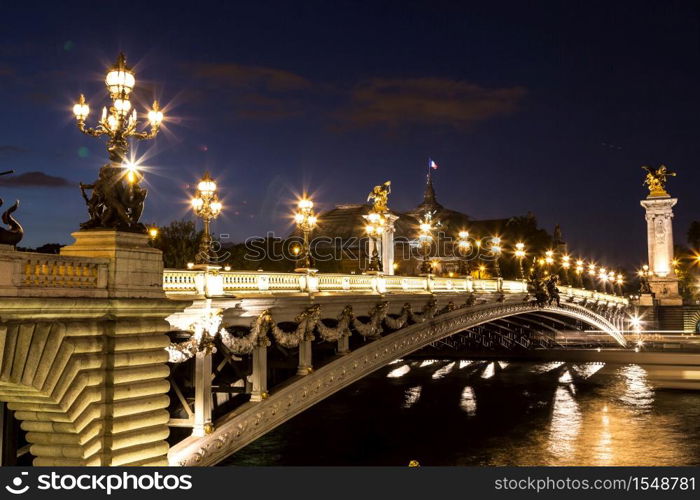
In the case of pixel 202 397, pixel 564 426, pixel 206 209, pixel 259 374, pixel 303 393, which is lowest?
pixel 564 426

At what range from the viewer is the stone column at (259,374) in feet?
68.6

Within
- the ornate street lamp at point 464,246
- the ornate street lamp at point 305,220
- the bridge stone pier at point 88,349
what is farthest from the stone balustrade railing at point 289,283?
the ornate street lamp at point 464,246

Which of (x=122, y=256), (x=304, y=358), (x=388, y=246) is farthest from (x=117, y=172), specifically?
(x=388, y=246)

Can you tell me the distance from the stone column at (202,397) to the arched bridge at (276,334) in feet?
0.08

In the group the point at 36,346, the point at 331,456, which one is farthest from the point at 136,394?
the point at 331,456

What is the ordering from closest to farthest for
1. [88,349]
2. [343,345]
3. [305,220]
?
[88,349]
[305,220]
[343,345]

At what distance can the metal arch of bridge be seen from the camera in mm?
18297

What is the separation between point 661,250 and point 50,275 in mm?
98894

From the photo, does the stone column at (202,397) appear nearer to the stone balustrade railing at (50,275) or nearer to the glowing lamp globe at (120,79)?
the stone balustrade railing at (50,275)

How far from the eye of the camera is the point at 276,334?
69.5 ft

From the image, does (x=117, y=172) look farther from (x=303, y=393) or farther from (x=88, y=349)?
(x=303, y=393)

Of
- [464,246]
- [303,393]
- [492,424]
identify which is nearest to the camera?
[303,393]

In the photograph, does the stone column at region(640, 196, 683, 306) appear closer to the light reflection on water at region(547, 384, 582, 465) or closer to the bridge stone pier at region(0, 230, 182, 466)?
the light reflection on water at region(547, 384, 582, 465)

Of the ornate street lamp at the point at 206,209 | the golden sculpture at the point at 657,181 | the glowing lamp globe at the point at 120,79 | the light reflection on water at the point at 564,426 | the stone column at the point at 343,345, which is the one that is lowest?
the light reflection on water at the point at 564,426
